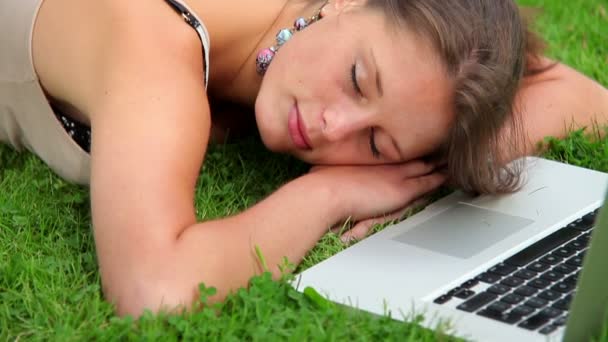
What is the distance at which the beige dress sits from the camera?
279cm

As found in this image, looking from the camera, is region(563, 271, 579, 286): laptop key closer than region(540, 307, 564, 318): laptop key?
No

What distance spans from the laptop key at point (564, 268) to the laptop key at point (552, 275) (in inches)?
0.6

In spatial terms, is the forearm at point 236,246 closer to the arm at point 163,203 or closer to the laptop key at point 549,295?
the arm at point 163,203

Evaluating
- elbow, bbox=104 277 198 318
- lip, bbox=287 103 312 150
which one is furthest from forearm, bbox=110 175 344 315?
lip, bbox=287 103 312 150

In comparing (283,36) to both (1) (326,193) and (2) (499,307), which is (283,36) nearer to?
(1) (326,193)

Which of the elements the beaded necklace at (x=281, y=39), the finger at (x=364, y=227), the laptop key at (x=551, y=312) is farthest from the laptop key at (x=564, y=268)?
the beaded necklace at (x=281, y=39)

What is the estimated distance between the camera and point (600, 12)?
4715 mm

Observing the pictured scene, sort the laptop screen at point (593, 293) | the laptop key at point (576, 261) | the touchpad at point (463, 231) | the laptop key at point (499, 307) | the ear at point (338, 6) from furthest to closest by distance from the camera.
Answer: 1. the ear at point (338, 6)
2. the touchpad at point (463, 231)
3. the laptop key at point (576, 261)
4. the laptop key at point (499, 307)
5. the laptop screen at point (593, 293)

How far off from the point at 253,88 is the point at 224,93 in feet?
0.49

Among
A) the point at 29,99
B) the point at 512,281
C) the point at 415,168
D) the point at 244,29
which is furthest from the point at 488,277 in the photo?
the point at 29,99

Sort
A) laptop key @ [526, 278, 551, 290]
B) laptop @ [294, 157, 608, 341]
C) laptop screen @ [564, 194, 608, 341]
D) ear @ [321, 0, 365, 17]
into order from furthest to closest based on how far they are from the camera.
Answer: ear @ [321, 0, 365, 17]
laptop key @ [526, 278, 551, 290]
laptop @ [294, 157, 608, 341]
laptop screen @ [564, 194, 608, 341]

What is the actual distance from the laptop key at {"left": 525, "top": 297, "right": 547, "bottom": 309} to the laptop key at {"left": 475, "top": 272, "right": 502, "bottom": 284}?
0.12 m

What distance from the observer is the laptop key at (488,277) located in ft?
7.62

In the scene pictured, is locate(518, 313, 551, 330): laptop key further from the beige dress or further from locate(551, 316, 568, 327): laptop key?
the beige dress
